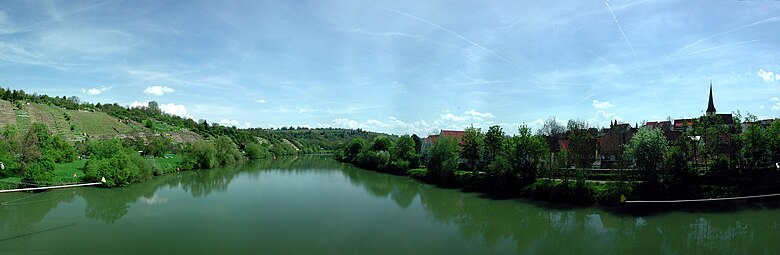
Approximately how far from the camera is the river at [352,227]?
53.7 feet

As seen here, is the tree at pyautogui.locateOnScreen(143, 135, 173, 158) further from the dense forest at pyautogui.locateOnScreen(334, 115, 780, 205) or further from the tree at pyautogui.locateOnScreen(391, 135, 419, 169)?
the dense forest at pyautogui.locateOnScreen(334, 115, 780, 205)

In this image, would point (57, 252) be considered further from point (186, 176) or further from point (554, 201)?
point (186, 176)

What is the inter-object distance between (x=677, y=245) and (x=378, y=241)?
506 inches

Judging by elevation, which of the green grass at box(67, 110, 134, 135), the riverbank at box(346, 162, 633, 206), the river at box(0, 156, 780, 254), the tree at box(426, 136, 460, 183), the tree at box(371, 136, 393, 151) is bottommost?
the river at box(0, 156, 780, 254)

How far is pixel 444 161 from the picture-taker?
1463 inches

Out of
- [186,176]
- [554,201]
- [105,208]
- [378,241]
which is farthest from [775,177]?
[186,176]

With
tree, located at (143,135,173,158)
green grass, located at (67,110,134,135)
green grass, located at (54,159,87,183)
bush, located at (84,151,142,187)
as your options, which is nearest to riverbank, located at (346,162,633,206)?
bush, located at (84,151,142,187)

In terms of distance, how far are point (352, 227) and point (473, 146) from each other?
20.8 meters

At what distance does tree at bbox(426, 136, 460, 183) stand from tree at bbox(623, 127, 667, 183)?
15.3 meters

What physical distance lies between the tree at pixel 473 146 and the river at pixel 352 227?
25.2 ft

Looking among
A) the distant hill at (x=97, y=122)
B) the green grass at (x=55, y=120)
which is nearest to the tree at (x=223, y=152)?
the distant hill at (x=97, y=122)

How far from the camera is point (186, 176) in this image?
4638 cm

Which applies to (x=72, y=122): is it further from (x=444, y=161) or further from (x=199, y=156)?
(x=444, y=161)

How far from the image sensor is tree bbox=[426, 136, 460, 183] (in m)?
36.6
